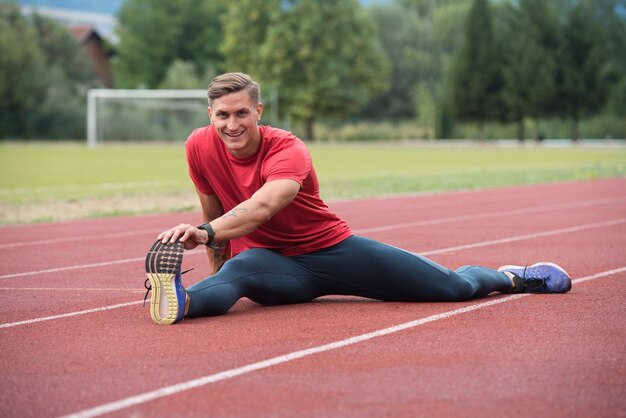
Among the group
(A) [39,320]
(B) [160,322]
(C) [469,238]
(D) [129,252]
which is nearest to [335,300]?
(B) [160,322]

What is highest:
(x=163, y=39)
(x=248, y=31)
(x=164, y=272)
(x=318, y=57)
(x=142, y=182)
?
(x=163, y=39)

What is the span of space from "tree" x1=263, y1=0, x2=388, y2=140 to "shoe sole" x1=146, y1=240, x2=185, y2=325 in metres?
56.8

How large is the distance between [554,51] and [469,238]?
52604 millimetres

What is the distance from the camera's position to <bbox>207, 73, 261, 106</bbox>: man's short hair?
559 cm

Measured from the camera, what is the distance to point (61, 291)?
711 centimetres

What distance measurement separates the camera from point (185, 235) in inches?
209

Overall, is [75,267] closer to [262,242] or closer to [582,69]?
[262,242]

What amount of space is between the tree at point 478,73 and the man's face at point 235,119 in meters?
58.6

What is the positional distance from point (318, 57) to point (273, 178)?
190 feet

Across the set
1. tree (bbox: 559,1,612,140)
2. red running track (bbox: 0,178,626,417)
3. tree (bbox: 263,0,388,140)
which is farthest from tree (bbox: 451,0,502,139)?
red running track (bbox: 0,178,626,417)

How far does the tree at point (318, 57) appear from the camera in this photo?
2462 inches

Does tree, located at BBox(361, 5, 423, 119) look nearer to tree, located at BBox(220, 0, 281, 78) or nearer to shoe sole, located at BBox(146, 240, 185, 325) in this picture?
tree, located at BBox(220, 0, 281, 78)

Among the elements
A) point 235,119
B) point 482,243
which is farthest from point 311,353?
point 482,243

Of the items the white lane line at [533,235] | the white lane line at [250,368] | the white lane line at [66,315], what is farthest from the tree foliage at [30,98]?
→ the white lane line at [250,368]
